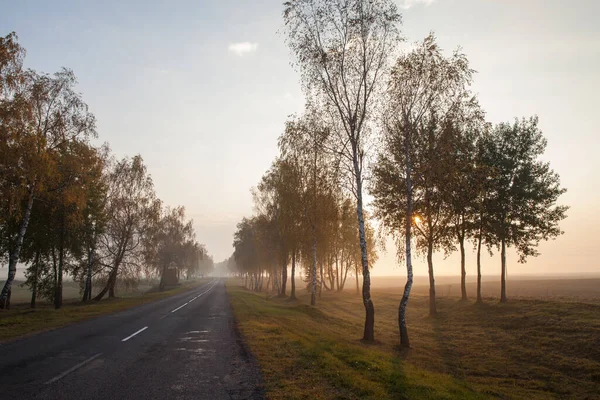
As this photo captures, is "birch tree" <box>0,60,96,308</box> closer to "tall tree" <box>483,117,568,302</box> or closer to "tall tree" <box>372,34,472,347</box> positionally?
"tall tree" <box>372,34,472,347</box>

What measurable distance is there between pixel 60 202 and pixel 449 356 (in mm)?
29265

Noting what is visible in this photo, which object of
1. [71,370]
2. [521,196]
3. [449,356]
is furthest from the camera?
[521,196]

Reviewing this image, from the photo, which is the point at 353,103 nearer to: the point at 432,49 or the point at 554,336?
the point at 432,49

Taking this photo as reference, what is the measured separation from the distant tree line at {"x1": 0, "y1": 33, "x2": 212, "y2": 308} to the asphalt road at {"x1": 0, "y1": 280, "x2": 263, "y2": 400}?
12021mm

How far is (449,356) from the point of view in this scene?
18.3m

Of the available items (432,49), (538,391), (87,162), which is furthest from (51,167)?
(538,391)

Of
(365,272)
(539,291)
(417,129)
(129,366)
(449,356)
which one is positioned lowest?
(539,291)

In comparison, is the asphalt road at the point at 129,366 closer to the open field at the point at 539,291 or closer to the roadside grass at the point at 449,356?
the roadside grass at the point at 449,356


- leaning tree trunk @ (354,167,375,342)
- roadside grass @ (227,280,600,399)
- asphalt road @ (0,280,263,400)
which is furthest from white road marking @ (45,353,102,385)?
leaning tree trunk @ (354,167,375,342)

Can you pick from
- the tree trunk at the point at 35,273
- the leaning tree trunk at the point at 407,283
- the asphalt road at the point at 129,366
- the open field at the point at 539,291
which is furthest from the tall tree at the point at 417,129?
the tree trunk at the point at 35,273

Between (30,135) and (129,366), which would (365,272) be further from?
(30,135)

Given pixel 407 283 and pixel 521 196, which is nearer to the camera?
pixel 407 283

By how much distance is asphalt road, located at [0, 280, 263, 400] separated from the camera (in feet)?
25.2

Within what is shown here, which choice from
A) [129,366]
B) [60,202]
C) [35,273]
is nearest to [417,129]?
[129,366]
